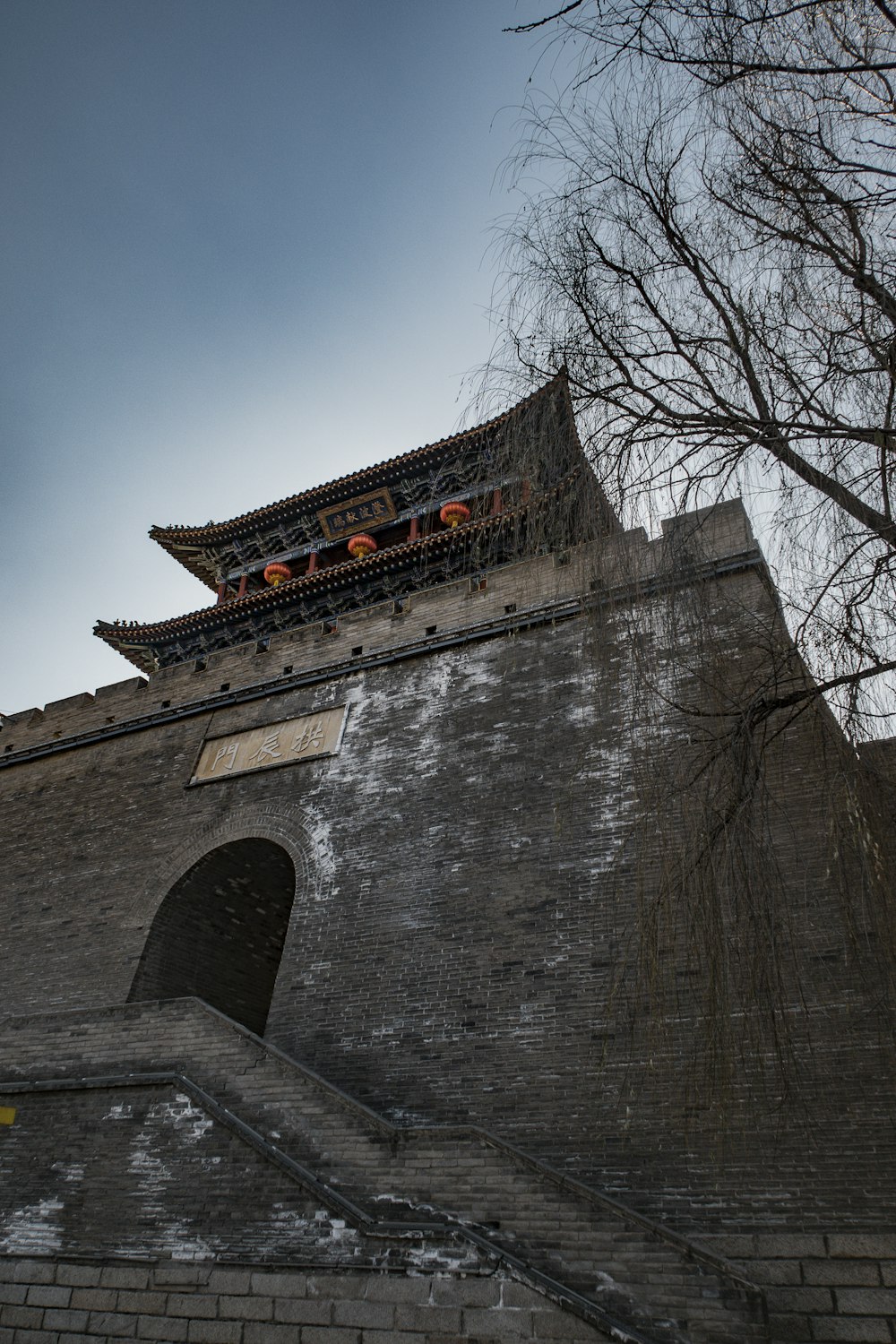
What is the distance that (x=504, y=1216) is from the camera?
4.37 meters

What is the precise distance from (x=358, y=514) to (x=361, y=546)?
2.06 feet

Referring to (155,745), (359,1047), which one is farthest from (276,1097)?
(155,745)

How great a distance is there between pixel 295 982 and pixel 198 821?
7.78 ft

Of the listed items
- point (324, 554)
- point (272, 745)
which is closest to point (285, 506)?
point (324, 554)

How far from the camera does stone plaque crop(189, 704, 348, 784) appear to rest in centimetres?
859

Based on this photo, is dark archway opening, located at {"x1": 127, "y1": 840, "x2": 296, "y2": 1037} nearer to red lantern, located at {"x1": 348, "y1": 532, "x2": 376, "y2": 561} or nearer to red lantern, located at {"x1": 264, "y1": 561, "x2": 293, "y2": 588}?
red lantern, located at {"x1": 348, "y1": 532, "x2": 376, "y2": 561}

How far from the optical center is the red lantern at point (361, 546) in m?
14.5

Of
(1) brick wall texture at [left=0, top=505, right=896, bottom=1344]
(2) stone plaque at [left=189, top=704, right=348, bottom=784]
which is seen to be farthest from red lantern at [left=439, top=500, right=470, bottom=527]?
Answer: (2) stone plaque at [left=189, top=704, right=348, bottom=784]

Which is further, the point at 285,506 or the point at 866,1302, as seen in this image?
the point at 285,506

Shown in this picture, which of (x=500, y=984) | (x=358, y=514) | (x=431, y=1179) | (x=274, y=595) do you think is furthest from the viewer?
(x=358, y=514)

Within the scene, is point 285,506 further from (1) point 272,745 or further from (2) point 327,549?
(1) point 272,745

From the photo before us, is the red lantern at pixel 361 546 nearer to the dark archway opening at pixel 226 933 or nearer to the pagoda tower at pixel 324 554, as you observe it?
the pagoda tower at pixel 324 554

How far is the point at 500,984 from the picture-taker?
6055mm

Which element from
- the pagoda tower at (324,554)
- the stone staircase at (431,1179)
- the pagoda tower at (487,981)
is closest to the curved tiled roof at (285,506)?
the pagoda tower at (324,554)
